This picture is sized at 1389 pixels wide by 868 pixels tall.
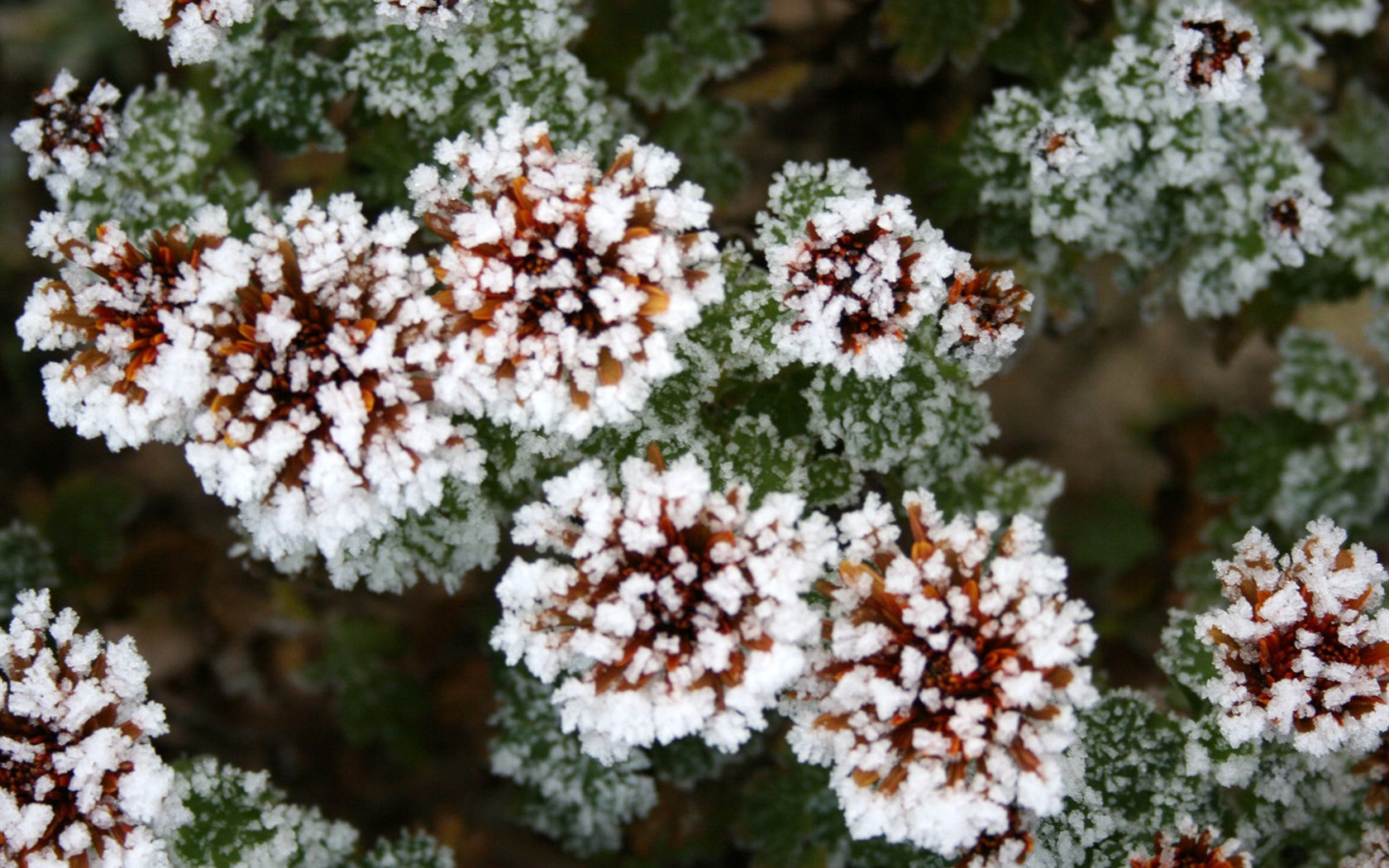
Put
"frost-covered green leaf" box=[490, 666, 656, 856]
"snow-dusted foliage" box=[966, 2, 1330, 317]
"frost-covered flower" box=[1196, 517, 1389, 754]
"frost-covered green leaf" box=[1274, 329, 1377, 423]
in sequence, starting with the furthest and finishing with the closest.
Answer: "frost-covered green leaf" box=[1274, 329, 1377, 423] < "frost-covered green leaf" box=[490, 666, 656, 856] < "snow-dusted foliage" box=[966, 2, 1330, 317] < "frost-covered flower" box=[1196, 517, 1389, 754]

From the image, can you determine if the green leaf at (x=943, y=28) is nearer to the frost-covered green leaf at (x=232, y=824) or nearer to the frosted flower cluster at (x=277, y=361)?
the frosted flower cluster at (x=277, y=361)

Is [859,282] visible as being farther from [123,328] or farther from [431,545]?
[123,328]

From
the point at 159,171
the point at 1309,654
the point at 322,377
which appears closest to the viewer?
the point at 322,377

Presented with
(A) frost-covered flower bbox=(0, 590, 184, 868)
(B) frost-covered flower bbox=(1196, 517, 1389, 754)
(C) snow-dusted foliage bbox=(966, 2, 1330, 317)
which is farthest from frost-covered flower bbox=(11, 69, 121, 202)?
(B) frost-covered flower bbox=(1196, 517, 1389, 754)

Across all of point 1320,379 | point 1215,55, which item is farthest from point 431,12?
point 1320,379

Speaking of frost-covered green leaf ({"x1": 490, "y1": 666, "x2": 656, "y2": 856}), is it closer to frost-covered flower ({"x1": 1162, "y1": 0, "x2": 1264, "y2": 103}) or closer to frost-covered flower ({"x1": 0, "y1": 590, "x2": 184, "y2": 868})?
frost-covered flower ({"x1": 0, "y1": 590, "x2": 184, "y2": 868})

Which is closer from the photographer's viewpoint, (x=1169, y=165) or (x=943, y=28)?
(x=1169, y=165)
